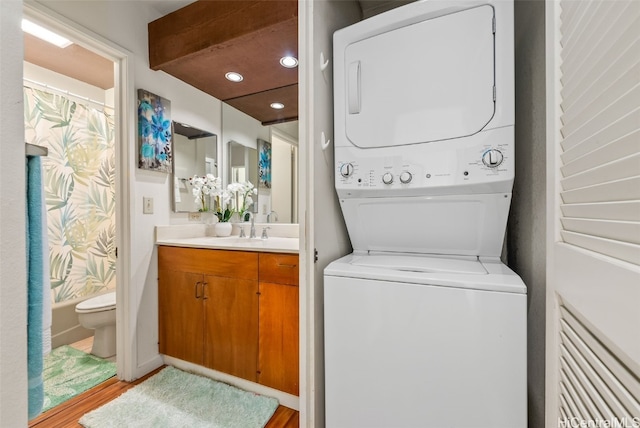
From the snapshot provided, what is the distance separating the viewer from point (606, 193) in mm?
481

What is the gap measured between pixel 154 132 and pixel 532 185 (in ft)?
7.44

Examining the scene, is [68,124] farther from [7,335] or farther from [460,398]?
[460,398]

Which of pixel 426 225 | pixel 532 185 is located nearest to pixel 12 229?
pixel 426 225

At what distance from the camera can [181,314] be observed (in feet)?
5.97

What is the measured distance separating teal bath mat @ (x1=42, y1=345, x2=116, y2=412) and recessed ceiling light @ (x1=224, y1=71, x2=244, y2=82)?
2194 millimetres

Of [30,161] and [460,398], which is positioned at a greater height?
[30,161]

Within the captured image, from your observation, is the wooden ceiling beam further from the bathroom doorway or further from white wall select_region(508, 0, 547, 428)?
white wall select_region(508, 0, 547, 428)

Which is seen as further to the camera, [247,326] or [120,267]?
[120,267]

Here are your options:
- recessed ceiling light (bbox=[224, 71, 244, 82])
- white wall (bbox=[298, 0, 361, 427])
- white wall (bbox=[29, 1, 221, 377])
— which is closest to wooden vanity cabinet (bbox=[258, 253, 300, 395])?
white wall (bbox=[298, 0, 361, 427])

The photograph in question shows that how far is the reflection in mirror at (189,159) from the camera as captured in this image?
6.96 feet

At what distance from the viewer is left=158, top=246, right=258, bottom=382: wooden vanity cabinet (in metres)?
1.58

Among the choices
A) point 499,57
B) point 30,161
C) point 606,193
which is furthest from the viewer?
point 499,57

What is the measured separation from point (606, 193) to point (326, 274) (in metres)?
0.78

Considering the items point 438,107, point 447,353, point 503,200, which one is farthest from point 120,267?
point 503,200
